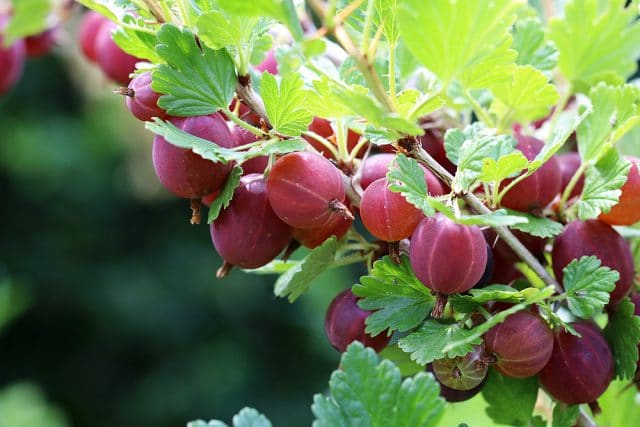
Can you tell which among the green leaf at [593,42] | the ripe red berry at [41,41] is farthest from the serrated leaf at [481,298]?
the ripe red berry at [41,41]

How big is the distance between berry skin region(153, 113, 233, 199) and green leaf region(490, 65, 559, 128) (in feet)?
0.57

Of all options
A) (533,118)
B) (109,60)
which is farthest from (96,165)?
(533,118)

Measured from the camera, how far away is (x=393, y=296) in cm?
43

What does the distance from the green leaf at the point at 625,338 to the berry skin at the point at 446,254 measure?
12cm

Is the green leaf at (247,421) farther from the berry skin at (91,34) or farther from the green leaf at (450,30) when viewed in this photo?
the berry skin at (91,34)

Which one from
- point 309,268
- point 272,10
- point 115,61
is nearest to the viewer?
point 272,10

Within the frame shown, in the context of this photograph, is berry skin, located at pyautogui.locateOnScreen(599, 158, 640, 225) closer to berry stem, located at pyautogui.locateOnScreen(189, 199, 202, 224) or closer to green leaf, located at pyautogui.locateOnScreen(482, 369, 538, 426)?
green leaf, located at pyautogui.locateOnScreen(482, 369, 538, 426)

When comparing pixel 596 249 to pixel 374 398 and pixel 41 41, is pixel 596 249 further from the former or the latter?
pixel 41 41

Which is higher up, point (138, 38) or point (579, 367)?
point (138, 38)

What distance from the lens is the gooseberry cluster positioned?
0.40 meters

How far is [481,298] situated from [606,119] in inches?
5.7

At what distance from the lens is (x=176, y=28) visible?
15.7 inches

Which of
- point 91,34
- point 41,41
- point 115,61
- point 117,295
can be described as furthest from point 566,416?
point 117,295

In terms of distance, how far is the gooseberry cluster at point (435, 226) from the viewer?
0.40 meters
